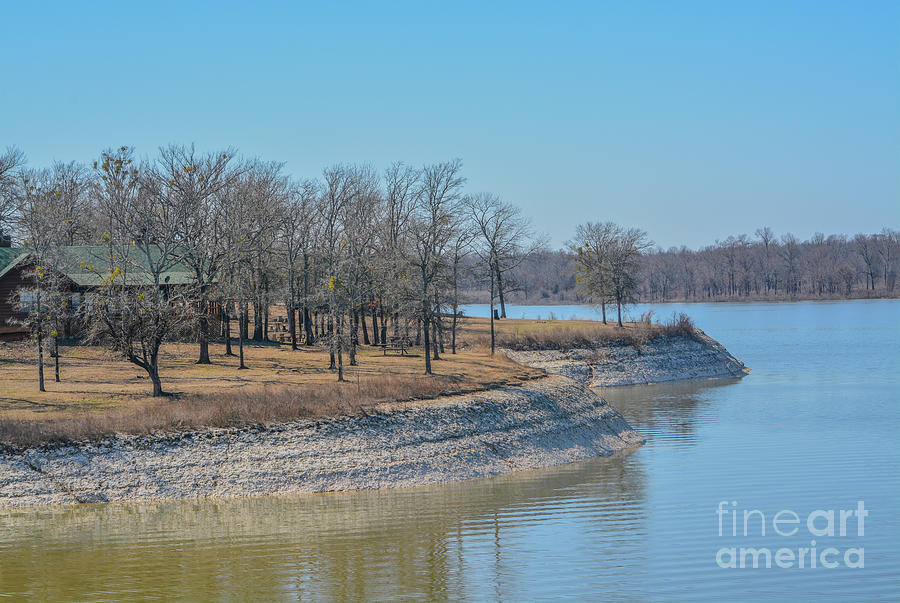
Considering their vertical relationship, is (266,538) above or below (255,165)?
below

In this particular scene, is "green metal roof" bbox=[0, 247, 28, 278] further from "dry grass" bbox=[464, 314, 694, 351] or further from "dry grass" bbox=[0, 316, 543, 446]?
"dry grass" bbox=[464, 314, 694, 351]

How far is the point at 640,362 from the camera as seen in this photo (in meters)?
64.8

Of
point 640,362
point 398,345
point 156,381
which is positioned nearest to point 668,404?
point 640,362

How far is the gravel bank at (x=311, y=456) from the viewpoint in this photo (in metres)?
27.2

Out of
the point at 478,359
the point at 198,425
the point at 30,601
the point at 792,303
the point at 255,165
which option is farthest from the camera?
the point at 792,303

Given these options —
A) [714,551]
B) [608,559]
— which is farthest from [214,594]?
[714,551]

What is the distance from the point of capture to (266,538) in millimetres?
22719

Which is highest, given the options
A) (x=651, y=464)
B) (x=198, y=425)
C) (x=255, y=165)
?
(x=255, y=165)

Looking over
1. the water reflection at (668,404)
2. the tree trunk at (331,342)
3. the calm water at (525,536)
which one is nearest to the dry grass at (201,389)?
the tree trunk at (331,342)

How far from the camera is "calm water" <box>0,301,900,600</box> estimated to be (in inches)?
734

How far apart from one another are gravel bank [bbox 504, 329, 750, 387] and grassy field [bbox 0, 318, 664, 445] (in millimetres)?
7473

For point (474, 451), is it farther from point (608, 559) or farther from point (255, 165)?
point (255, 165)

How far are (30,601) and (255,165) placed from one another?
54764 millimetres

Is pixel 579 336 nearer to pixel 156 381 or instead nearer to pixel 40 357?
pixel 156 381
